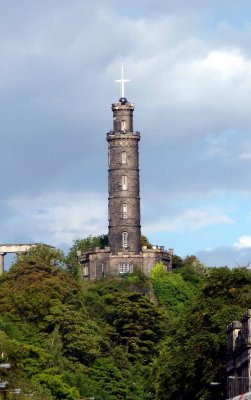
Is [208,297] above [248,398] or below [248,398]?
above

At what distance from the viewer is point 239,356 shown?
149 meters

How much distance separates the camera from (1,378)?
609 feet

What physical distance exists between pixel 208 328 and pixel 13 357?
1405 inches

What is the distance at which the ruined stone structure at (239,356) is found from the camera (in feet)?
→ 473

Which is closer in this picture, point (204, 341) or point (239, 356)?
point (239, 356)

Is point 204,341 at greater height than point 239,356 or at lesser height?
greater

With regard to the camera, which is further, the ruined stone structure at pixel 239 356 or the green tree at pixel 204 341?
the green tree at pixel 204 341

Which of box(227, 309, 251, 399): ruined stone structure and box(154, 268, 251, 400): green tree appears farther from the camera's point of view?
box(154, 268, 251, 400): green tree

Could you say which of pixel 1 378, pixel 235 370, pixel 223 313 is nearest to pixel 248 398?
pixel 235 370

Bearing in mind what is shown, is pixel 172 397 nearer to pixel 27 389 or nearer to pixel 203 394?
pixel 203 394

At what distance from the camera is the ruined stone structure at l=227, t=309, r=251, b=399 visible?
473ft

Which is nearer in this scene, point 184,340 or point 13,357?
point 184,340

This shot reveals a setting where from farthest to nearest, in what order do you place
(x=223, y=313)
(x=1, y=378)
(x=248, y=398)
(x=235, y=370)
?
(x=1, y=378)
(x=223, y=313)
(x=235, y=370)
(x=248, y=398)

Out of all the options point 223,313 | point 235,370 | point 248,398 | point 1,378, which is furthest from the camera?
point 1,378
